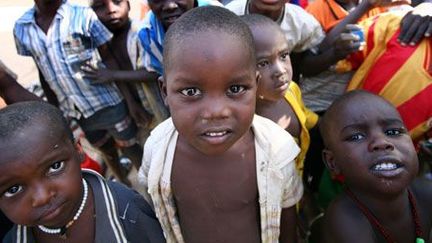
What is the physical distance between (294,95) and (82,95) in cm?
120

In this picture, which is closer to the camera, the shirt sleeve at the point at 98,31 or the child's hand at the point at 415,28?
the child's hand at the point at 415,28

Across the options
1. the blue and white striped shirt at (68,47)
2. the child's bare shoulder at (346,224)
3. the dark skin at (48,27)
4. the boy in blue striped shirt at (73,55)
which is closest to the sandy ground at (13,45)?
the dark skin at (48,27)

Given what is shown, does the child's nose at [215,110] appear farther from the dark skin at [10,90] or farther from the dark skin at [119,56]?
the dark skin at [10,90]

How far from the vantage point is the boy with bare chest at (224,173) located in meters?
1.35

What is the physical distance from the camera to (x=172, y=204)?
163 cm

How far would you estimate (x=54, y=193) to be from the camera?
132cm

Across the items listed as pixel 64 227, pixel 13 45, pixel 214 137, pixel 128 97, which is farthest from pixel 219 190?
pixel 13 45

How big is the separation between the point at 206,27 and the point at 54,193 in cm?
68

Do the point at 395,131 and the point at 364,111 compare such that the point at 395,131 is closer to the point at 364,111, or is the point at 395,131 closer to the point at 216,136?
the point at 364,111

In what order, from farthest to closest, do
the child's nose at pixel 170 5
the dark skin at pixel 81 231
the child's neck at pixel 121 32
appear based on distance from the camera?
the child's neck at pixel 121 32 < the child's nose at pixel 170 5 < the dark skin at pixel 81 231

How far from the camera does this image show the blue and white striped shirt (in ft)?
7.42

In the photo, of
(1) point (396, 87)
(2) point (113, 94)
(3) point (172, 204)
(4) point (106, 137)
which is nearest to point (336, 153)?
(1) point (396, 87)

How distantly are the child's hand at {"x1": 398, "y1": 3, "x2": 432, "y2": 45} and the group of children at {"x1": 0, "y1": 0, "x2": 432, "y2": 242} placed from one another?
20 cm

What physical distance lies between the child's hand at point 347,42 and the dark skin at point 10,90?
1519 millimetres
